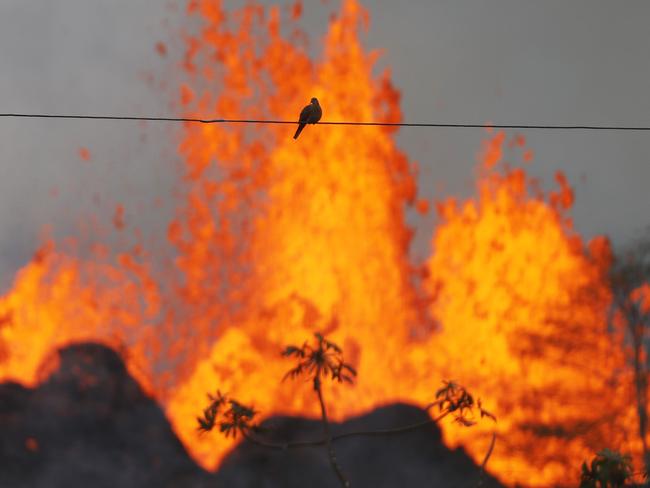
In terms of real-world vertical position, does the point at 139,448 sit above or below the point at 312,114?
below

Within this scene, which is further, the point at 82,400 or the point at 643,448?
the point at 82,400

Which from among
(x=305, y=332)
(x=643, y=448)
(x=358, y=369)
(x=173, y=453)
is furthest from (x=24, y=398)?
(x=643, y=448)

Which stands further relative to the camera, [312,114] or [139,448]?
[139,448]

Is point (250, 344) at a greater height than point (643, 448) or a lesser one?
greater

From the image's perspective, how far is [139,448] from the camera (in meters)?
39.6

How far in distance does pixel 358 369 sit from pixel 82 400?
15.6m

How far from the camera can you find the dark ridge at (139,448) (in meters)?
38.6

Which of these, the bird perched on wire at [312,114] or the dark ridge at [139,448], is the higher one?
the bird perched on wire at [312,114]

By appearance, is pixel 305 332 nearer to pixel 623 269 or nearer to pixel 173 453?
pixel 173 453

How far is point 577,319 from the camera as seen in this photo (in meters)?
38.8

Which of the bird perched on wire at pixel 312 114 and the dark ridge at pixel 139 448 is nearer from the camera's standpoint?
the bird perched on wire at pixel 312 114

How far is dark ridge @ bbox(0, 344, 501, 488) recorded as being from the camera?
38.6 m

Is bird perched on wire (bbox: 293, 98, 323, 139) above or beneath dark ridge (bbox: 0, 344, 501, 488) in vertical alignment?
above

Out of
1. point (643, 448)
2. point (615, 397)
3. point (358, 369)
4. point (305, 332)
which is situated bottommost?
point (643, 448)
